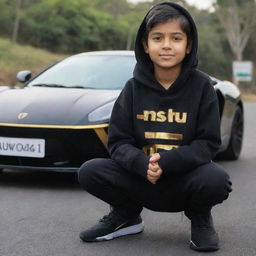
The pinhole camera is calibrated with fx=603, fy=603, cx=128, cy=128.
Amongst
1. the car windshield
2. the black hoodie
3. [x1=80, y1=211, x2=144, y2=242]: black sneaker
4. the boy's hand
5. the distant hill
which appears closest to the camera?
the boy's hand

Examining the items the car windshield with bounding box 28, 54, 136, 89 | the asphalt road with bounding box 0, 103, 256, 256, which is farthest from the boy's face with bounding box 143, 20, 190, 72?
the car windshield with bounding box 28, 54, 136, 89

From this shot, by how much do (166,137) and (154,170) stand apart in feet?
0.79

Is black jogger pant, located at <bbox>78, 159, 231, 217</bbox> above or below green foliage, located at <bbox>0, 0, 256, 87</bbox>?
above

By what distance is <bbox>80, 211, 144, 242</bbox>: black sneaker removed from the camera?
313 centimetres

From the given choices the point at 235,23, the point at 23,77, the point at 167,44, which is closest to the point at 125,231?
the point at 167,44

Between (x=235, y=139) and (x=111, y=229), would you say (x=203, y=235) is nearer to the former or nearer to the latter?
(x=111, y=229)

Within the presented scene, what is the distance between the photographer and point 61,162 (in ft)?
14.8

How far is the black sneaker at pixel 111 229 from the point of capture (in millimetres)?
3131

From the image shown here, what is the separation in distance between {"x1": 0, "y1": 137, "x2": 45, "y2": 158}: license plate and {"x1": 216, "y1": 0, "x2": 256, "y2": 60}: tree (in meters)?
40.6

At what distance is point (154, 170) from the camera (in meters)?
2.91

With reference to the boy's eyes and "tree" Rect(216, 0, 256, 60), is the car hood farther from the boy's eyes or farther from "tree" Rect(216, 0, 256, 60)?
"tree" Rect(216, 0, 256, 60)

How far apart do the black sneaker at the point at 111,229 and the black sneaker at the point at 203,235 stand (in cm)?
34

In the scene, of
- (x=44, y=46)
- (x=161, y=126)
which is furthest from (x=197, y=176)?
(x=44, y=46)

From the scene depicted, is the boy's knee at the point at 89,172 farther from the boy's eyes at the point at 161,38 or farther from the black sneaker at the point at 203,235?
the boy's eyes at the point at 161,38
